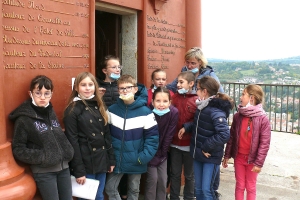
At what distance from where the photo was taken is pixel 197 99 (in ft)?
12.5

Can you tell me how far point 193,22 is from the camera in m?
5.21

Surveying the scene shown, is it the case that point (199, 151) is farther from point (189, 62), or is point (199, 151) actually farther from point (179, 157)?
point (189, 62)

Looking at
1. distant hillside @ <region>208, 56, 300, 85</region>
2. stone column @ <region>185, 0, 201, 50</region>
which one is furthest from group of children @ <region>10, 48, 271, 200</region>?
distant hillside @ <region>208, 56, 300, 85</region>

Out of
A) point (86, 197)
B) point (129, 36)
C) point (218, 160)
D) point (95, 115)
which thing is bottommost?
point (86, 197)

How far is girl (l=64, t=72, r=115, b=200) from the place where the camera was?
3139mm

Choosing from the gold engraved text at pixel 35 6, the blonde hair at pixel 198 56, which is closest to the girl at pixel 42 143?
the gold engraved text at pixel 35 6

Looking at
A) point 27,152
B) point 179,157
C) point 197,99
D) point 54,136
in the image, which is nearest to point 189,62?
point 197,99

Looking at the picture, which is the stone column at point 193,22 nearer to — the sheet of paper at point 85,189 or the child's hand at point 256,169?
the child's hand at point 256,169

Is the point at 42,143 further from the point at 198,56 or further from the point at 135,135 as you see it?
the point at 198,56

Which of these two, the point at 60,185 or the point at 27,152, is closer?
Answer: the point at 27,152

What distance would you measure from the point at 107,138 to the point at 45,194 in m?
0.81

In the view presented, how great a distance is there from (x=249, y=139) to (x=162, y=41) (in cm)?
200

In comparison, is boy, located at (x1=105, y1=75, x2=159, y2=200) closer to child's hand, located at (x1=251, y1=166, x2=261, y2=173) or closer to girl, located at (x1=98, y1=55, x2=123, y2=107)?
girl, located at (x1=98, y1=55, x2=123, y2=107)

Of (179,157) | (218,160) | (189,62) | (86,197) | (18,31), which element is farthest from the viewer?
(189,62)
